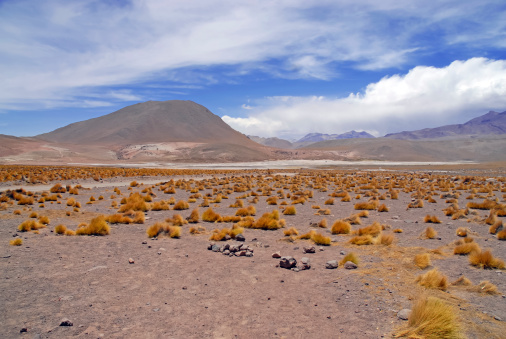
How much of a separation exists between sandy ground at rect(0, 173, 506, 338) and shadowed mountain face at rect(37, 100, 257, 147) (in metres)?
136

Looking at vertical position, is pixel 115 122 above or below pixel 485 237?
above

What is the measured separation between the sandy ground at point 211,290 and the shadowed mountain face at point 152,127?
445ft

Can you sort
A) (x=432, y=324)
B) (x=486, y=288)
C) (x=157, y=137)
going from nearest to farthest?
(x=432, y=324) → (x=486, y=288) → (x=157, y=137)

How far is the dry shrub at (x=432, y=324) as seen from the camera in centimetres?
398

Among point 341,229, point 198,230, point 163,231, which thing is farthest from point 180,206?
point 341,229

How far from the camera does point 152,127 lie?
155 metres

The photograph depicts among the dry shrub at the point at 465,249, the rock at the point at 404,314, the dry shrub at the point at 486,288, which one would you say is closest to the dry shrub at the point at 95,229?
the rock at the point at 404,314

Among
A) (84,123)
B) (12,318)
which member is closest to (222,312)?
(12,318)

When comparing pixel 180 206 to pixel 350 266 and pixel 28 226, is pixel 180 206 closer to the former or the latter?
pixel 28 226

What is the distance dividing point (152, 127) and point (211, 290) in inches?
6183

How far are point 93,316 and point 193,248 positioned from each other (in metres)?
3.93

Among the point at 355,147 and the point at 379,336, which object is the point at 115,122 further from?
the point at 379,336

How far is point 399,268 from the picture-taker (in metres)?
6.79

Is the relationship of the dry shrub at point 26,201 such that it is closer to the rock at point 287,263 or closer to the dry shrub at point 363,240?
the rock at point 287,263
